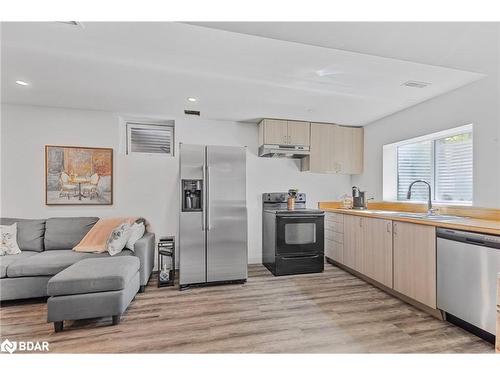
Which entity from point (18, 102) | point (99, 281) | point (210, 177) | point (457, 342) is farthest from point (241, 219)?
point (18, 102)

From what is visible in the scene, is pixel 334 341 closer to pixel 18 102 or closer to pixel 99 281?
pixel 99 281

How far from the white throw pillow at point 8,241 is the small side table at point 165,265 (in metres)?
1.55

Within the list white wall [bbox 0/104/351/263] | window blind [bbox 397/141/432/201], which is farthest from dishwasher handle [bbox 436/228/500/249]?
white wall [bbox 0/104/351/263]

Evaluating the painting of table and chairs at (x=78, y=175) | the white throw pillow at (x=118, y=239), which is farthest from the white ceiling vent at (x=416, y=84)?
the painting of table and chairs at (x=78, y=175)

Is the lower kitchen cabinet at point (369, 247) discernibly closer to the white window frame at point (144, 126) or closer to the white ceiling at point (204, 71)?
the white ceiling at point (204, 71)

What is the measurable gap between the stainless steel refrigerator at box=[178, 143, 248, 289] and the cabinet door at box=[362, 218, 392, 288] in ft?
5.12

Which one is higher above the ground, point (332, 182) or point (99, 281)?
point (332, 182)

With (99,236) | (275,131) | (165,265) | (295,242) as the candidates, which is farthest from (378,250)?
(99,236)

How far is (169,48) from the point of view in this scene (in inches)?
75.2

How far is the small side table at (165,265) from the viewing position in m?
3.03

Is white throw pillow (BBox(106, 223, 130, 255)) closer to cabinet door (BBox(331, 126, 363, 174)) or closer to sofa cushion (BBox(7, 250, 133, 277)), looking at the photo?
sofa cushion (BBox(7, 250, 133, 277))

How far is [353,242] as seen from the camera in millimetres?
3355

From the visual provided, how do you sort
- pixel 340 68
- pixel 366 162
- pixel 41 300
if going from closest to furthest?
1. pixel 340 68
2. pixel 41 300
3. pixel 366 162

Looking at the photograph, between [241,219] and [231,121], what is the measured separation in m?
1.72
